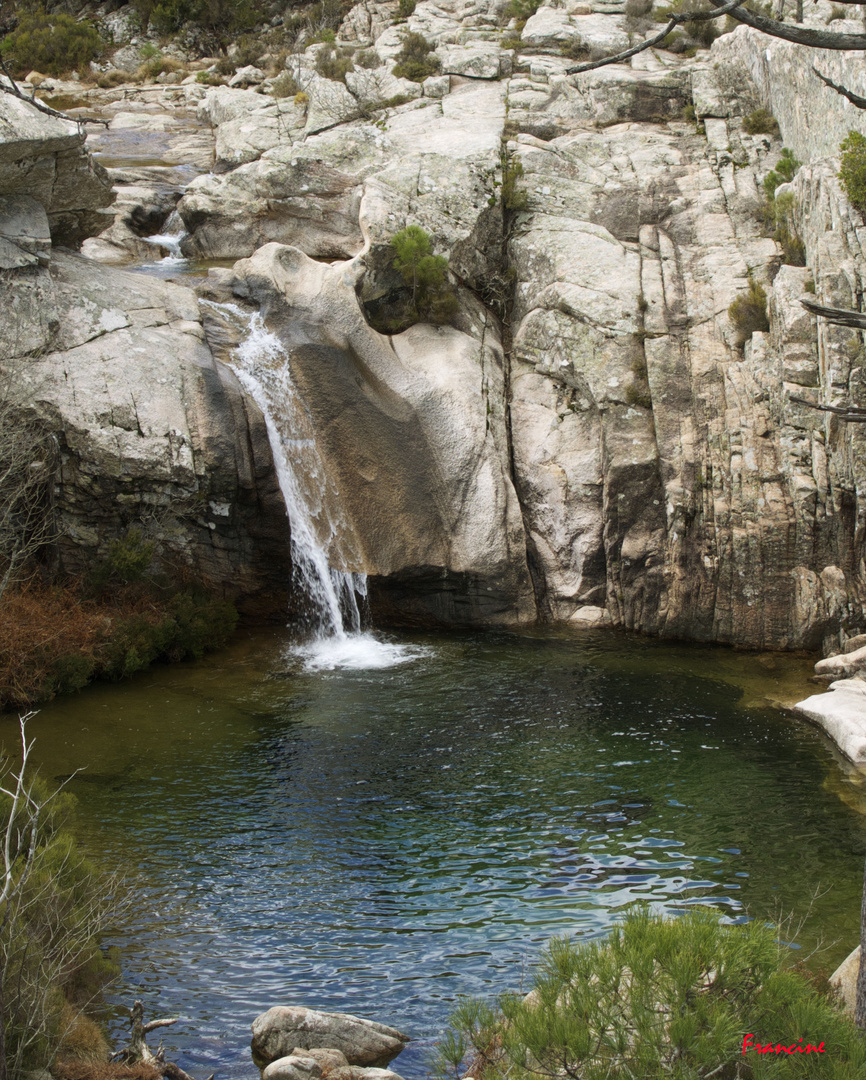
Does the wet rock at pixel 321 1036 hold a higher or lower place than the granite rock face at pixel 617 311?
lower

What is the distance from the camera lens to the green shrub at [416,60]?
32.7 metres

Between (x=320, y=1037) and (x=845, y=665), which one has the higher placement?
(x=845, y=665)

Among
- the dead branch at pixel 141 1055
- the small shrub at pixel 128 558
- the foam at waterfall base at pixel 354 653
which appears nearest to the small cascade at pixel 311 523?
the foam at waterfall base at pixel 354 653

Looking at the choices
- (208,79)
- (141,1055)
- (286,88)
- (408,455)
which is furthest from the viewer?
(208,79)

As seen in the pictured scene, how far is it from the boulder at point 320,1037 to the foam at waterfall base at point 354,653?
1093cm

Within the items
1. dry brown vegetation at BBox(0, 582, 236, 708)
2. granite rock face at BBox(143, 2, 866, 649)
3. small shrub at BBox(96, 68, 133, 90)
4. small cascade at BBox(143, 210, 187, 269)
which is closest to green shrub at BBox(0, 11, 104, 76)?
small shrub at BBox(96, 68, 133, 90)

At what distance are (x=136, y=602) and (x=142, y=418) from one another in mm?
3950

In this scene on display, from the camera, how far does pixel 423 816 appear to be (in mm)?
12711

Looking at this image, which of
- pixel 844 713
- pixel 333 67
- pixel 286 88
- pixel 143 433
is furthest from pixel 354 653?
pixel 333 67

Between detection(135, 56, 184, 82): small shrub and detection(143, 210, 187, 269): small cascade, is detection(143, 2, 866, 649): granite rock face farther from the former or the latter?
detection(135, 56, 184, 82): small shrub

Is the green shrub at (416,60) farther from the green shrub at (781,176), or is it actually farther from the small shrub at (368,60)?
the green shrub at (781,176)

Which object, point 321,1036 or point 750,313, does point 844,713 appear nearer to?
point 750,313

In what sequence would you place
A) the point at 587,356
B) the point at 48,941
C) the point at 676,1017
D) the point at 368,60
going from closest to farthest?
the point at 676,1017
the point at 48,941
the point at 587,356
the point at 368,60

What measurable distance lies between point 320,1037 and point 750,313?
18.8m
